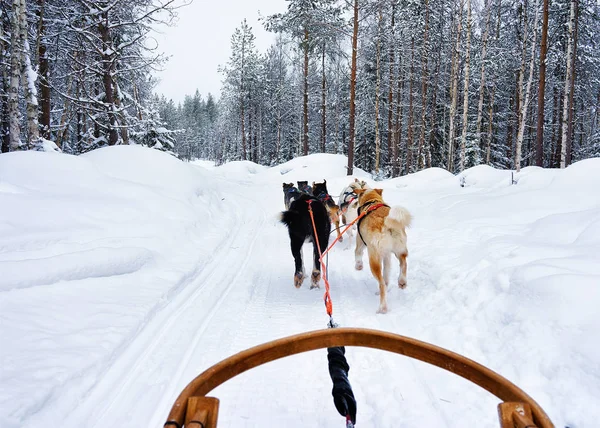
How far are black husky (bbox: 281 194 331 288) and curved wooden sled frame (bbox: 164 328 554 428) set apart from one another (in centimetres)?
306

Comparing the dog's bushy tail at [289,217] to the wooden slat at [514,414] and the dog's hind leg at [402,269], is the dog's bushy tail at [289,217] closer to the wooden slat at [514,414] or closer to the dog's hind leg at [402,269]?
the dog's hind leg at [402,269]

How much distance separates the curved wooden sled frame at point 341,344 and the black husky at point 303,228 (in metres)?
3.06

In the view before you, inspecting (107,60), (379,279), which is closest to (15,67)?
(107,60)

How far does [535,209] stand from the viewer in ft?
19.0

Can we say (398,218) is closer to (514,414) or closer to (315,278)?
(315,278)

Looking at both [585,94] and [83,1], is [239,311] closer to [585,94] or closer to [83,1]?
[83,1]

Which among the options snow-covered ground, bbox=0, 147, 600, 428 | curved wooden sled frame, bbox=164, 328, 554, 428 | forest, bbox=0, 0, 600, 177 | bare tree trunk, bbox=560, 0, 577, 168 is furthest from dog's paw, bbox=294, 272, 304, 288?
bare tree trunk, bbox=560, 0, 577, 168

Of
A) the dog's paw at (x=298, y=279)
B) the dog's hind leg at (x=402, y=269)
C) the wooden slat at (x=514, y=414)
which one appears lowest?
the dog's paw at (x=298, y=279)

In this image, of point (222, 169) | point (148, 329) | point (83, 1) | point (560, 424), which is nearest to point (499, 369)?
point (560, 424)

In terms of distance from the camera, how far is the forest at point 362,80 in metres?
11.2

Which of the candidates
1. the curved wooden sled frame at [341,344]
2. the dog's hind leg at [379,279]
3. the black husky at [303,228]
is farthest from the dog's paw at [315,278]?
the curved wooden sled frame at [341,344]

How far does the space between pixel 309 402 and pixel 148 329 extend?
193 cm

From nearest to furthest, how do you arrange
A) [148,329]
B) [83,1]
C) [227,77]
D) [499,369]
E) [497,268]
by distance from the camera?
[499,369]
[148,329]
[497,268]
[83,1]
[227,77]

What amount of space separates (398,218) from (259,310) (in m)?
2.06
